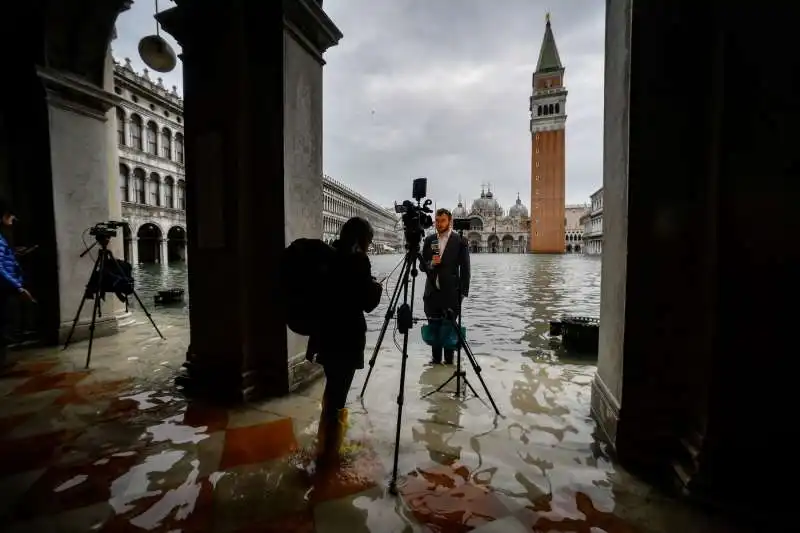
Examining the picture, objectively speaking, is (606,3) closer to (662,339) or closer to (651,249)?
(651,249)

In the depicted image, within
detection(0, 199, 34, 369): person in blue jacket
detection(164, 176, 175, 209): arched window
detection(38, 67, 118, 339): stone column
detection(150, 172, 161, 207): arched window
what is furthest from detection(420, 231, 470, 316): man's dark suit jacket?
detection(164, 176, 175, 209): arched window

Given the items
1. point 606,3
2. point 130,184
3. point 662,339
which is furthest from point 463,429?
point 130,184


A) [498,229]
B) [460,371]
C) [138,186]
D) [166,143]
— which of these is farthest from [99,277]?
[498,229]

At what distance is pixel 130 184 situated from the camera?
99.5ft

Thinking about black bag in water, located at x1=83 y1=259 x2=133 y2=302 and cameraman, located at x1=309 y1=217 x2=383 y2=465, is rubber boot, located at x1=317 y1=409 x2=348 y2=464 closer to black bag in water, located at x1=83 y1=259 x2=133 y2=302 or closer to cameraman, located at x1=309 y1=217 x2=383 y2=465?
cameraman, located at x1=309 y1=217 x2=383 y2=465

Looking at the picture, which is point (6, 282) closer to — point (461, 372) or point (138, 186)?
point (461, 372)

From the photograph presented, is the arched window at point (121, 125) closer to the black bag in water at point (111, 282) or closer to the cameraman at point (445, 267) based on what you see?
the black bag in water at point (111, 282)

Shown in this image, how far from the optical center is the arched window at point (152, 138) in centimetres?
3222

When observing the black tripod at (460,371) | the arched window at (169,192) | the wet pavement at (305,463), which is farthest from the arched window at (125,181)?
the black tripod at (460,371)

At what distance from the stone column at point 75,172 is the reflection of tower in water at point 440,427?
471 cm

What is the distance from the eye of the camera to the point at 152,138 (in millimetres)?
32625

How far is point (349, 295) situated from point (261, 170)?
1.77m

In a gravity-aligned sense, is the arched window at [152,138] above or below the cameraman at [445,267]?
above

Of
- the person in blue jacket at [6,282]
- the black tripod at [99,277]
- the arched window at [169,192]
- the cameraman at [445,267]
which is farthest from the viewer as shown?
the arched window at [169,192]
